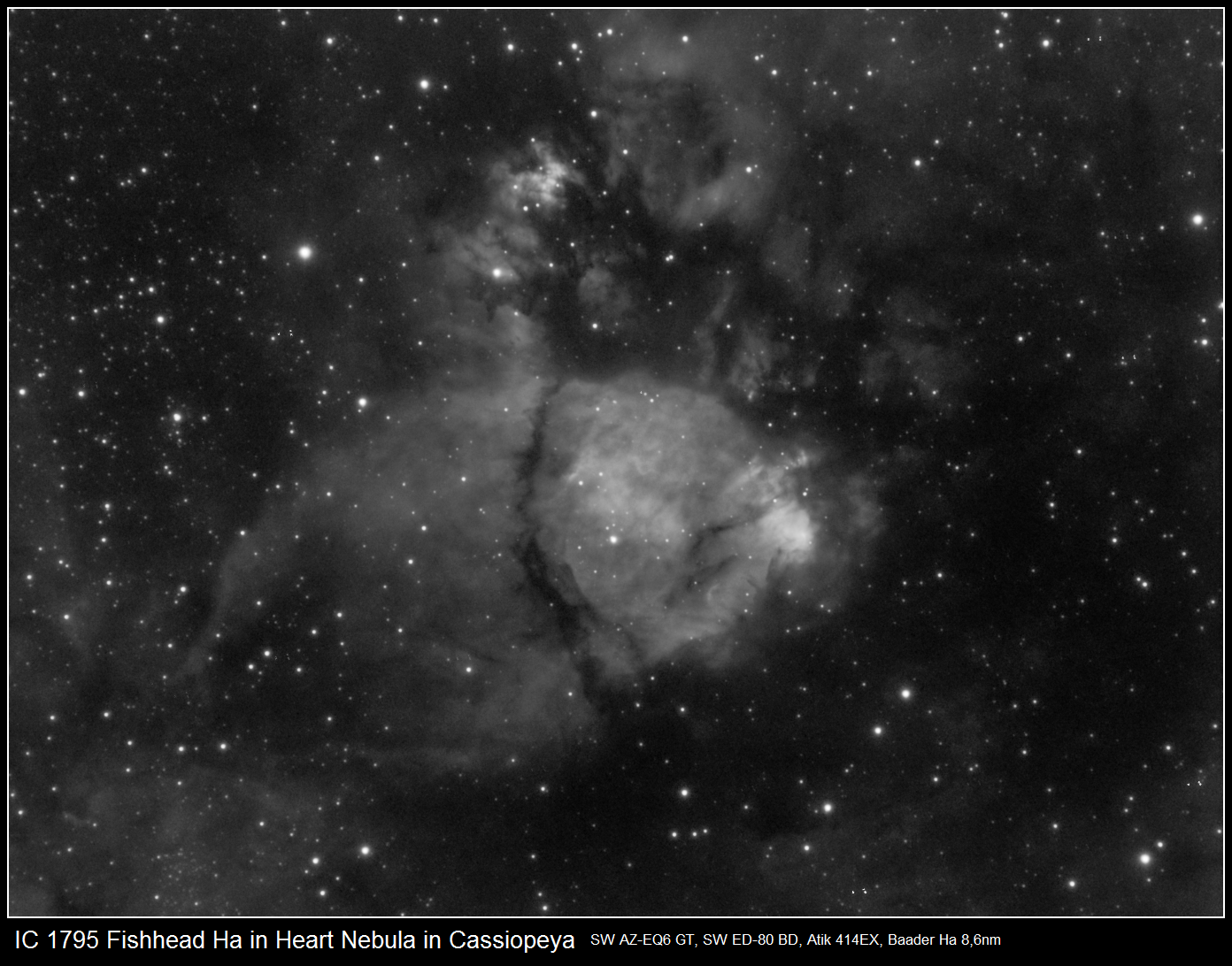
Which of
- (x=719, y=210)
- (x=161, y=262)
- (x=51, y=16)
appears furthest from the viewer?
(x=719, y=210)

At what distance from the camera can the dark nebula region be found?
6117mm

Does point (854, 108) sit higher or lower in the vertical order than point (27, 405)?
higher

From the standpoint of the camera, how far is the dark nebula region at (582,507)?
20.1ft

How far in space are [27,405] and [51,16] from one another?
3.48 metres

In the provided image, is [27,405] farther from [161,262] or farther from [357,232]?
[357,232]

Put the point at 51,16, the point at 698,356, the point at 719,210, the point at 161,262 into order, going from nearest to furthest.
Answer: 1. the point at 51,16
2. the point at 161,262
3. the point at 719,210
4. the point at 698,356

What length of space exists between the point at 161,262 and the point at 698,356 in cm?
545

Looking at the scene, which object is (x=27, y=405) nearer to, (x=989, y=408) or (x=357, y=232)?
(x=357, y=232)

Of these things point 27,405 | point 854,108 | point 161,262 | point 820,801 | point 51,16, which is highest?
point 51,16

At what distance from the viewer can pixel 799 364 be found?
7.11 m

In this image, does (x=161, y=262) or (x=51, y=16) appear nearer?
(x=51, y=16)

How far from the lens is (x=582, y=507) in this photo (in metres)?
7.46

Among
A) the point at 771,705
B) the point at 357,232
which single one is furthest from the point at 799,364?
the point at 357,232

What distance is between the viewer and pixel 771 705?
7.71 m
